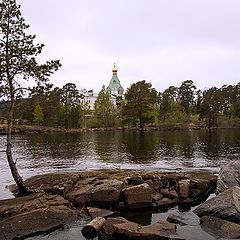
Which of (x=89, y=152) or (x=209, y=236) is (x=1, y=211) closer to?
(x=209, y=236)

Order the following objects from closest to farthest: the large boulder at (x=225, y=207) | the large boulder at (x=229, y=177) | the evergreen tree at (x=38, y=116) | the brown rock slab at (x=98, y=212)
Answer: the large boulder at (x=225, y=207) → the brown rock slab at (x=98, y=212) → the large boulder at (x=229, y=177) → the evergreen tree at (x=38, y=116)

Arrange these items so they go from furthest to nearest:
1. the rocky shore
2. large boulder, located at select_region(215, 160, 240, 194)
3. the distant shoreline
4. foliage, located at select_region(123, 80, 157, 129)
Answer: the distant shoreline → foliage, located at select_region(123, 80, 157, 129) → large boulder, located at select_region(215, 160, 240, 194) → the rocky shore

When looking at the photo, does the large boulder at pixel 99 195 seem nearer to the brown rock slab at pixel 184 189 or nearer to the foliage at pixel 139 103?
the brown rock slab at pixel 184 189

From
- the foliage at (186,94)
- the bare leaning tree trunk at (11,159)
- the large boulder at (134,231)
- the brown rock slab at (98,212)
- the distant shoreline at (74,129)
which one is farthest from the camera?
the foliage at (186,94)

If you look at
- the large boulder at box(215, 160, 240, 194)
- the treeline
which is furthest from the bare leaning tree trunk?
the treeline

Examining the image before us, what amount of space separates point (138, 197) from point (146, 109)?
109m

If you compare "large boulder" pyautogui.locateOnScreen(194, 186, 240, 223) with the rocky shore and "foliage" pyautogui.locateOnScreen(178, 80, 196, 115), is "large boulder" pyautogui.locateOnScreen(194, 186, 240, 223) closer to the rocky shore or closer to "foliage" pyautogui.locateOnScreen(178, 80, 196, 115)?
the rocky shore

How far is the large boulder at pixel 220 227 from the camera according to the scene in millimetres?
19114

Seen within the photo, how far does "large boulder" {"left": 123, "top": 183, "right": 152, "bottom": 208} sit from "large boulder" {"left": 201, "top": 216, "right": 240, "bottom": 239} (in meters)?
4.99

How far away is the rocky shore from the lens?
19703 mm

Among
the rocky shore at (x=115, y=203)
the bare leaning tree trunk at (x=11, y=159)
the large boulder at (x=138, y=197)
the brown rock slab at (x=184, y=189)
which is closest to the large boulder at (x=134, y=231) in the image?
the rocky shore at (x=115, y=203)

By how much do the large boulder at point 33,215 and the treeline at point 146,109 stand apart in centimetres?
10962

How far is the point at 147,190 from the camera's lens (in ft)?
84.9

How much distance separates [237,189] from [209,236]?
5.30 meters
